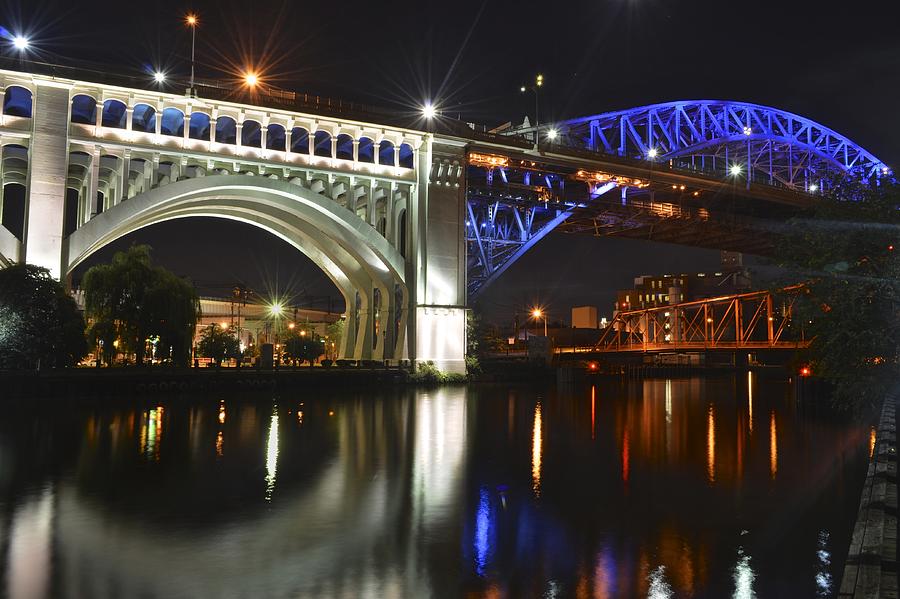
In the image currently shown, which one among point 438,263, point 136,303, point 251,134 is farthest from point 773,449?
point 251,134

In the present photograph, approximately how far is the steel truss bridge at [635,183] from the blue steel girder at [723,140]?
0.51 feet

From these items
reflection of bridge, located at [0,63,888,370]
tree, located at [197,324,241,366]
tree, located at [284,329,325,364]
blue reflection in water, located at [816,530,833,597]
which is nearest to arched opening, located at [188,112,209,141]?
reflection of bridge, located at [0,63,888,370]

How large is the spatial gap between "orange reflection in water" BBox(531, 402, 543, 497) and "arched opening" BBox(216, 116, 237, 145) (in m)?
28.3

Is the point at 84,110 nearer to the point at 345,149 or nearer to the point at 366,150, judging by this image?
the point at 345,149

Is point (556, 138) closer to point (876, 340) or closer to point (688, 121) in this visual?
point (688, 121)

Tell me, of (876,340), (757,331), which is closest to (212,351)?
(876,340)

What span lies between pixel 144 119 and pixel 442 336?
2241 centimetres

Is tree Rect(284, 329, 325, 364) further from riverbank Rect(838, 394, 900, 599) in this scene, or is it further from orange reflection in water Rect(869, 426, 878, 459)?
riverbank Rect(838, 394, 900, 599)

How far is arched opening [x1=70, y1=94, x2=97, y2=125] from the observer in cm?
4109

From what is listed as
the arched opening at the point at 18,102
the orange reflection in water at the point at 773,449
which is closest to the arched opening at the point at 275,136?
the arched opening at the point at 18,102

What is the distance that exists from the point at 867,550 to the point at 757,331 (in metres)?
114

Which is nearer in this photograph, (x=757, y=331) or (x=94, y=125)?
(x=94, y=125)

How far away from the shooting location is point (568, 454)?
17.9 meters

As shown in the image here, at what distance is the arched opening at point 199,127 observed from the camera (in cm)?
4444
